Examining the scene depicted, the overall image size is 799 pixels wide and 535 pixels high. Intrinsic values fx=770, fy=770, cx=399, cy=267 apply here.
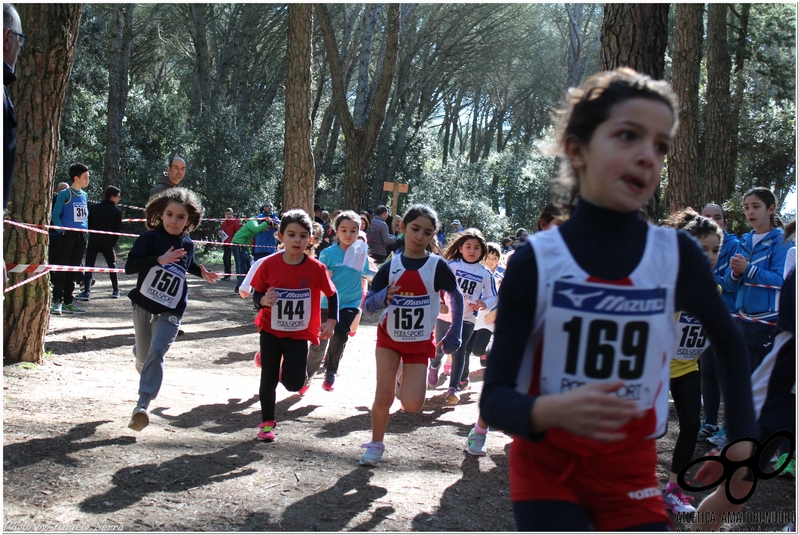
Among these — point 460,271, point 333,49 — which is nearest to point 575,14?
point 333,49

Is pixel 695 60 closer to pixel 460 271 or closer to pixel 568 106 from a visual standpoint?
pixel 460 271

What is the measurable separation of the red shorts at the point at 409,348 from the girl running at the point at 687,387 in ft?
5.76

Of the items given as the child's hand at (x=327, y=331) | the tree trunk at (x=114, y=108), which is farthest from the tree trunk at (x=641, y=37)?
the tree trunk at (x=114, y=108)

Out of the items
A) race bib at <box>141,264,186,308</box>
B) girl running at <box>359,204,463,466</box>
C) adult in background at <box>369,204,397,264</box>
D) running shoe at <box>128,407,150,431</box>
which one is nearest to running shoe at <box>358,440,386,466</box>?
girl running at <box>359,204,463,466</box>

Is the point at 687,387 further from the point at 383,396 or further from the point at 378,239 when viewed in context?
the point at 378,239

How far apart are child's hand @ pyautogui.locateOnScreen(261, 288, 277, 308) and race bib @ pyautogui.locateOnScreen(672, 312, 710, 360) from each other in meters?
2.96

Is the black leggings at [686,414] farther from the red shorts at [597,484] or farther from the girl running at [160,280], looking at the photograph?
the girl running at [160,280]

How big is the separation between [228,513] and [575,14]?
39.2m

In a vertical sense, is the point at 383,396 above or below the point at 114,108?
below

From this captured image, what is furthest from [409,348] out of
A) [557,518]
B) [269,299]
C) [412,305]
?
[557,518]

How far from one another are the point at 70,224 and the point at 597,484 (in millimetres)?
11309

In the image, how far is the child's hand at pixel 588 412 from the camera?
1.77 metres

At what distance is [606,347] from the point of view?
207cm

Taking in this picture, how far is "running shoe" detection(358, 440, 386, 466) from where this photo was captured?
5.47 meters
